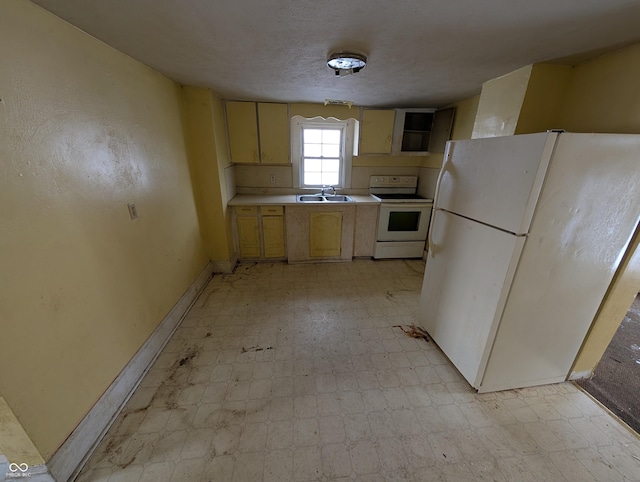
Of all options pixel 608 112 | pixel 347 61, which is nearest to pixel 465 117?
pixel 608 112

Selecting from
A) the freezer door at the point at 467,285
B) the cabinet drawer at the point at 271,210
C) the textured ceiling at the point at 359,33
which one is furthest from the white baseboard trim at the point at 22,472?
the cabinet drawer at the point at 271,210

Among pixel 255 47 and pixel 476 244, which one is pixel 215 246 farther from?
pixel 476 244

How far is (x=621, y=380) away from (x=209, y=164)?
13.2 feet

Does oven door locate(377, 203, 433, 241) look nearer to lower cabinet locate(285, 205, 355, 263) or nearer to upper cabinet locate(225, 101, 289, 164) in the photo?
lower cabinet locate(285, 205, 355, 263)

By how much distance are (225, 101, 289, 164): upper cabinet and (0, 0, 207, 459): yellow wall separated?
1226 millimetres

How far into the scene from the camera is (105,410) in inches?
56.4

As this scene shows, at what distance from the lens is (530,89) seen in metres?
1.73

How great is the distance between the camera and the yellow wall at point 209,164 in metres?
2.57

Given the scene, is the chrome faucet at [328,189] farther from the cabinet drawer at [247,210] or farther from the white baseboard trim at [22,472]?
the white baseboard trim at [22,472]

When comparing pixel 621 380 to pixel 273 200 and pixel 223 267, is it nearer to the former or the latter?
pixel 273 200

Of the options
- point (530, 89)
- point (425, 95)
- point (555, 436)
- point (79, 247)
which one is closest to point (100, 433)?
point (79, 247)

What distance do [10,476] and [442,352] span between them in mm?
2565

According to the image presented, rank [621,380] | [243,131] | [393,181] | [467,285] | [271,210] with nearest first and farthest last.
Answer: [467,285]
[621,380]
[243,131]
[271,210]
[393,181]

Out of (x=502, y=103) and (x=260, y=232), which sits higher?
(x=502, y=103)
